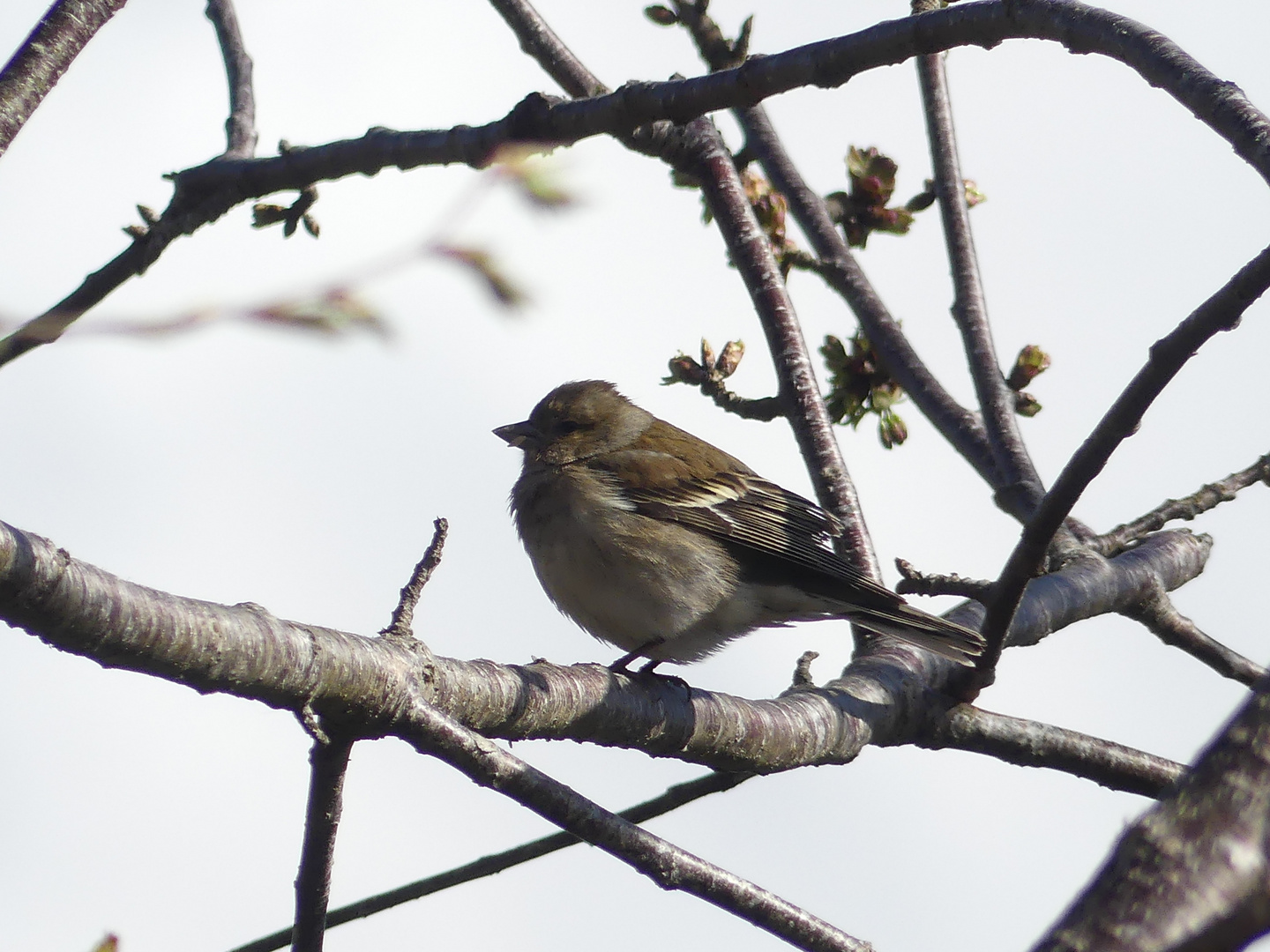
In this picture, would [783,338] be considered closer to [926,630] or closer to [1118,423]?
[926,630]

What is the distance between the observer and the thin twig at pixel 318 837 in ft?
8.80

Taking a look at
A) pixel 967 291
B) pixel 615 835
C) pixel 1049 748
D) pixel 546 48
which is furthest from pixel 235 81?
pixel 1049 748

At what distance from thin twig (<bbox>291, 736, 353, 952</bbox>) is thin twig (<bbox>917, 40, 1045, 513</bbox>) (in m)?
3.67

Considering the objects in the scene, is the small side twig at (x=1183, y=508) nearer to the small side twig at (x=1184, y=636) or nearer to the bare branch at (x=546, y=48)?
the small side twig at (x=1184, y=636)

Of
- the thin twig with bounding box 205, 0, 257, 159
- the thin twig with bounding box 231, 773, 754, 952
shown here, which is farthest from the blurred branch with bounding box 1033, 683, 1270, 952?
the thin twig with bounding box 205, 0, 257, 159

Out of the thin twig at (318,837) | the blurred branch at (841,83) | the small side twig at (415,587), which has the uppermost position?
the blurred branch at (841,83)

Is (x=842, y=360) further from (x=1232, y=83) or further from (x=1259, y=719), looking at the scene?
(x=1259, y=719)

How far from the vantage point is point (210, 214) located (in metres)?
4.01

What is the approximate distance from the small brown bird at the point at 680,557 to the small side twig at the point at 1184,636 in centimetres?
108

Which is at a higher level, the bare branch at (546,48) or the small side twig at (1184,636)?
the bare branch at (546,48)

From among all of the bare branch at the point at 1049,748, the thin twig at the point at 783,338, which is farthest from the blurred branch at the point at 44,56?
the bare branch at the point at 1049,748

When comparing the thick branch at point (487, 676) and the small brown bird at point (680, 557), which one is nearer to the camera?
the thick branch at point (487, 676)

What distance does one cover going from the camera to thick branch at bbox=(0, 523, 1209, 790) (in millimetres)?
2145

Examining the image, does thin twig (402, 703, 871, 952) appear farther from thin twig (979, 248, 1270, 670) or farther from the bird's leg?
the bird's leg
